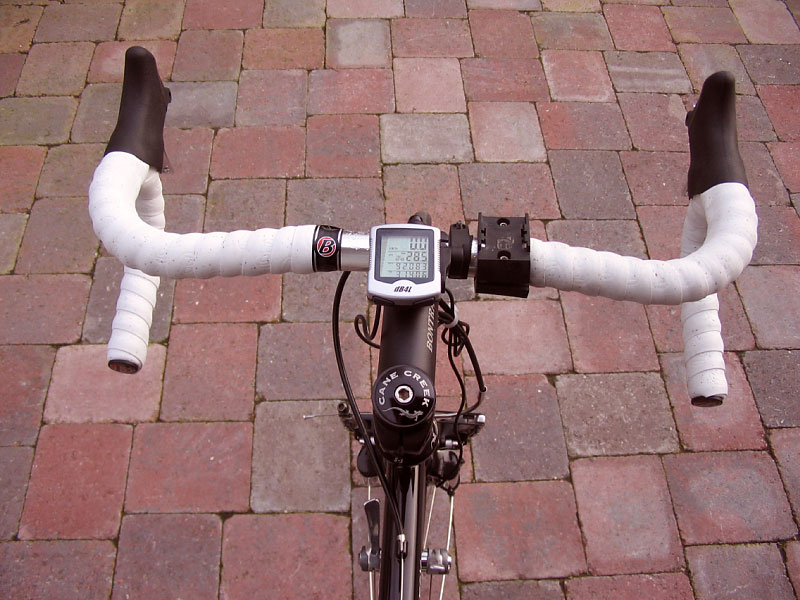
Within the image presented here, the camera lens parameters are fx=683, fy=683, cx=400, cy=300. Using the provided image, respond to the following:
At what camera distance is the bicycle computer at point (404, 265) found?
125 cm

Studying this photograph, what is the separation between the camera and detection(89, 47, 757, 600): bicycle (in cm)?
130

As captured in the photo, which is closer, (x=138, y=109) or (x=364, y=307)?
(x=138, y=109)

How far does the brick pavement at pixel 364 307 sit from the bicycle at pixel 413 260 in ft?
4.41

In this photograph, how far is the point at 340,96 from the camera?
3.97 m

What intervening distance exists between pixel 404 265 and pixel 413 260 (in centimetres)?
2

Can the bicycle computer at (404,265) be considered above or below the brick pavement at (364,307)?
above

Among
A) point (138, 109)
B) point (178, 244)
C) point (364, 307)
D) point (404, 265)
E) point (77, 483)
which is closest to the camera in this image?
point (404, 265)

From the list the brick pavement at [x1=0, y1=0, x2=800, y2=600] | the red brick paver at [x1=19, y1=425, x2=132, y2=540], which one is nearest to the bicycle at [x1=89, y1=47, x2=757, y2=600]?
the brick pavement at [x1=0, y1=0, x2=800, y2=600]

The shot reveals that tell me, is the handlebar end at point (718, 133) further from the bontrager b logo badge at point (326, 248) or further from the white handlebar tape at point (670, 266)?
the bontrager b logo badge at point (326, 248)

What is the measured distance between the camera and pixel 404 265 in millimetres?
1276

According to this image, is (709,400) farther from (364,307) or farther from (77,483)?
(77,483)

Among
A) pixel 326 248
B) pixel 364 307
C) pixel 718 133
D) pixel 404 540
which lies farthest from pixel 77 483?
pixel 718 133

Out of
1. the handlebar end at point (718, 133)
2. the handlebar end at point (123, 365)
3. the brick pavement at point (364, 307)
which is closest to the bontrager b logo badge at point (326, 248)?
the handlebar end at point (123, 365)

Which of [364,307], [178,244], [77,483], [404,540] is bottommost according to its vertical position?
[77,483]
